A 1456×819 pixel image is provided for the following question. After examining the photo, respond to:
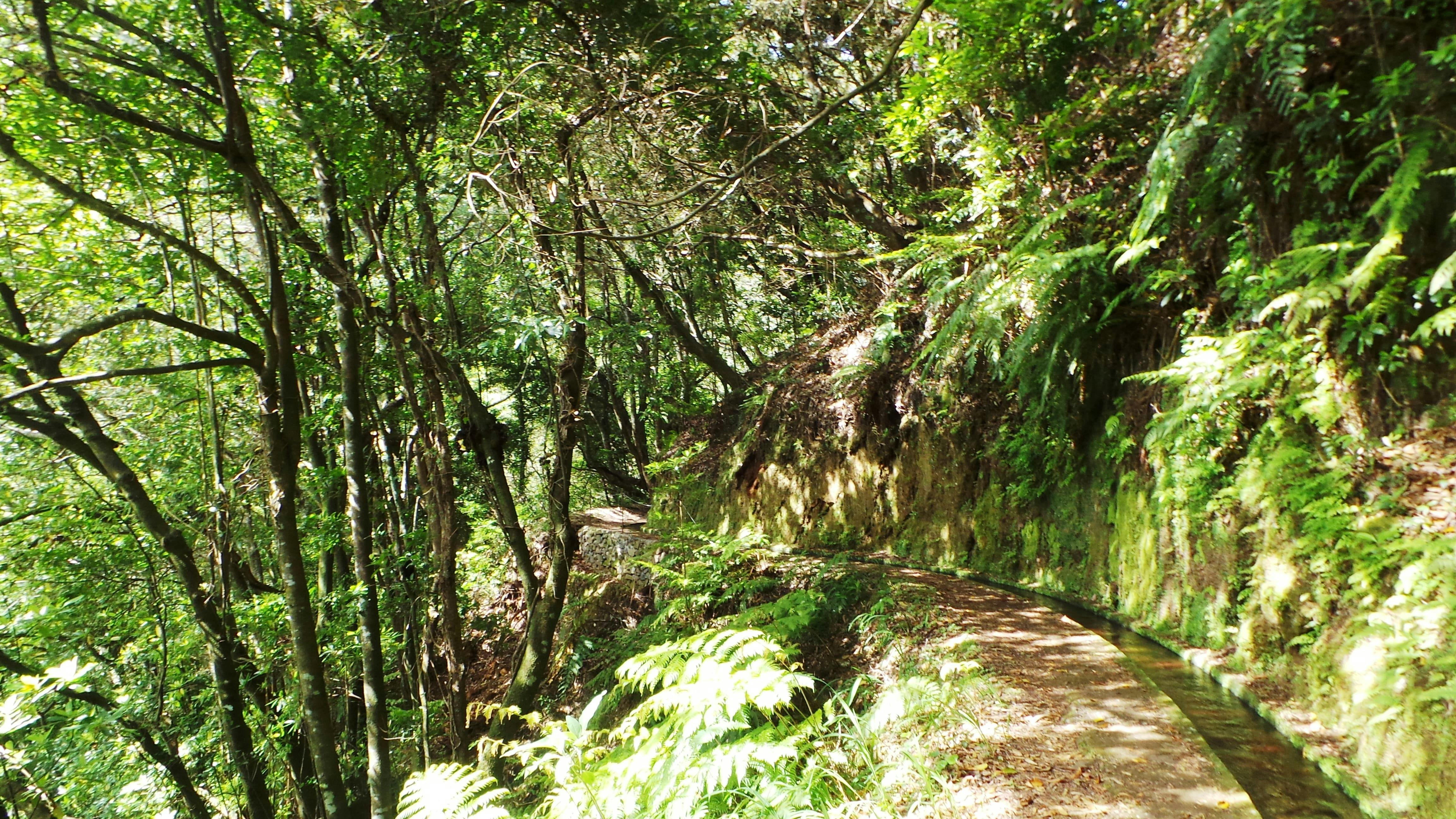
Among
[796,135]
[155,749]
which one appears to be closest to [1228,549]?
[796,135]

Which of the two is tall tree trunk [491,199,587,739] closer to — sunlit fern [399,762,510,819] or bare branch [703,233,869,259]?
bare branch [703,233,869,259]

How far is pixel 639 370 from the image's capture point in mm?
12375

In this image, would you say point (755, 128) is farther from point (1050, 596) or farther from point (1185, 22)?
point (1050, 596)

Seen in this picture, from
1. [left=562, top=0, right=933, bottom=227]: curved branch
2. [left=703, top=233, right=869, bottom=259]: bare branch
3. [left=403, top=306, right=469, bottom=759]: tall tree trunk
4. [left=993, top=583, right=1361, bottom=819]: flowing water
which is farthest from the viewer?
[left=703, top=233, right=869, bottom=259]: bare branch

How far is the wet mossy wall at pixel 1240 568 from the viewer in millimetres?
3334

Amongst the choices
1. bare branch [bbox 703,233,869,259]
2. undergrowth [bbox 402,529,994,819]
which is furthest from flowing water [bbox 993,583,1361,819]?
bare branch [bbox 703,233,869,259]

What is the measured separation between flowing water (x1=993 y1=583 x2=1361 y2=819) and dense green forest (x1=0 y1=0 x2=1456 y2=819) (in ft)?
0.64

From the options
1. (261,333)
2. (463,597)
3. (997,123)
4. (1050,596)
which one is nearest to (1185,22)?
(997,123)

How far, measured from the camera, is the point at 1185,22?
6.45 meters

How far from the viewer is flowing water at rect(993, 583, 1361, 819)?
3.42m

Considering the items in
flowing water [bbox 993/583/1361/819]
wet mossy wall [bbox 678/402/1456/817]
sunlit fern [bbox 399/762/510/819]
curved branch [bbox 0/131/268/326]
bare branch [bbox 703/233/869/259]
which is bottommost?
sunlit fern [bbox 399/762/510/819]

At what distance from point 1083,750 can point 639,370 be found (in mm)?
9543

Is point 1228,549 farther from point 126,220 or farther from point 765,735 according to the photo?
point 126,220

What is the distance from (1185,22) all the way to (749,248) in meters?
8.14
